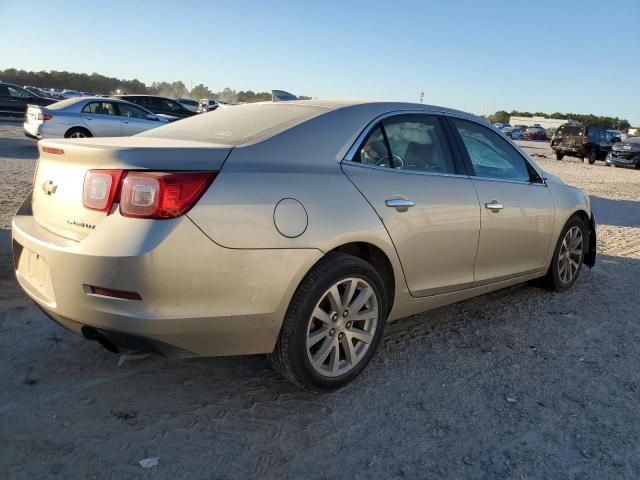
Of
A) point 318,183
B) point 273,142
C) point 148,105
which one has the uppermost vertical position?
point 148,105

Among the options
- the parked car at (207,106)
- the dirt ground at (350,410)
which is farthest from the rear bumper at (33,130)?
the parked car at (207,106)

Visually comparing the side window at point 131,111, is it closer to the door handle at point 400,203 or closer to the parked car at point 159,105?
the parked car at point 159,105

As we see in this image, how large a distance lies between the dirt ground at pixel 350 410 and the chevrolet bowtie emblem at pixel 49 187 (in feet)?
3.34

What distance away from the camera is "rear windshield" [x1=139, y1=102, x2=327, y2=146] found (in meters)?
2.95

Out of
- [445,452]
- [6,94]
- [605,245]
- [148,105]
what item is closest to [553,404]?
[445,452]

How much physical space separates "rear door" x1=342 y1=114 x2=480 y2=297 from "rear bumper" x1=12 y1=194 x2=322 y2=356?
2.20ft

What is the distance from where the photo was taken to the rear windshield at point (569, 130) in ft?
86.1

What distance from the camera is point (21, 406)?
108 inches

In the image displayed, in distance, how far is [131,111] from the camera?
15.0 m

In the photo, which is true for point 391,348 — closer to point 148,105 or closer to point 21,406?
point 21,406

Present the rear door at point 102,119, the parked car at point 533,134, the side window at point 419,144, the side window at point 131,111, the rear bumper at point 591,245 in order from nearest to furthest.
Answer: the side window at point 419,144
the rear bumper at point 591,245
the rear door at point 102,119
the side window at point 131,111
the parked car at point 533,134

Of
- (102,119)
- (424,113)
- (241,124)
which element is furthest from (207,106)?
(241,124)

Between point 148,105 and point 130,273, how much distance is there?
19039 millimetres

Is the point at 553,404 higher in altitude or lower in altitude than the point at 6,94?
lower
